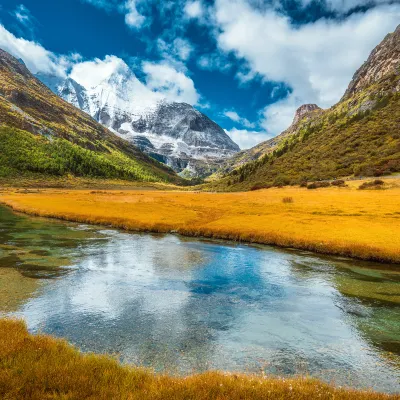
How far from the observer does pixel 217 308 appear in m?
20.3

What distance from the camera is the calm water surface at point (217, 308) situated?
14.4 m

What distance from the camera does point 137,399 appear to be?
8.39m

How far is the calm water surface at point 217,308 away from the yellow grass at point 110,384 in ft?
11.7

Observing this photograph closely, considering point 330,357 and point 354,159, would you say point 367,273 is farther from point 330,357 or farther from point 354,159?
point 354,159

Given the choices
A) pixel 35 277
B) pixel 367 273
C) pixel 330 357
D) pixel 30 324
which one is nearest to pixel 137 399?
pixel 330 357

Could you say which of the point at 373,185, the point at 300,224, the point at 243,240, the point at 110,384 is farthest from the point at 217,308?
the point at 373,185

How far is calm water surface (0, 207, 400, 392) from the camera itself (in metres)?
14.4

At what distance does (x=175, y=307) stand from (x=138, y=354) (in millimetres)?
6004

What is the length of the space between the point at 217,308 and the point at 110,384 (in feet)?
39.0

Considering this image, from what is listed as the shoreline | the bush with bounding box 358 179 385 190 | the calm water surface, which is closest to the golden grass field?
the shoreline

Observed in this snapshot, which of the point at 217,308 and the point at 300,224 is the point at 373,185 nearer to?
the point at 300,224

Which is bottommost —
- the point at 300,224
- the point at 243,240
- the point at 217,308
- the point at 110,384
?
the point at 217,308

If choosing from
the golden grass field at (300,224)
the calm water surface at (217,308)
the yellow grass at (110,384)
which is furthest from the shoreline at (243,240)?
the yellow grass at (110,384)

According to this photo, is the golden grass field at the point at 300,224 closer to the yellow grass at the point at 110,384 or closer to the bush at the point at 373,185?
the bush at the point at 373,185
